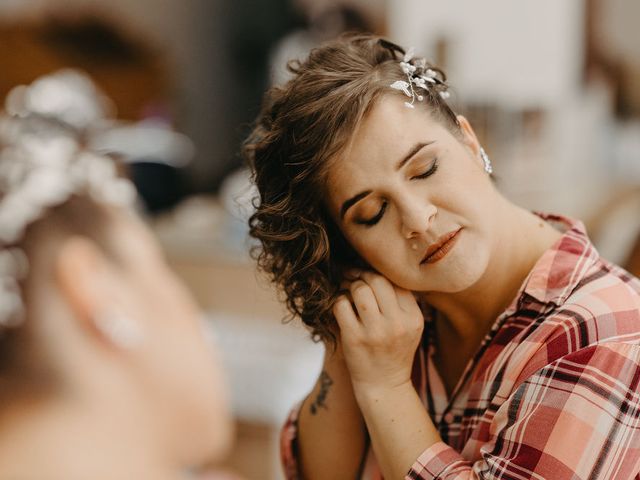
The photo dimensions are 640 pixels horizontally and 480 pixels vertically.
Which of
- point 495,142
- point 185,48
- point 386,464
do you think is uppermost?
point 495,142

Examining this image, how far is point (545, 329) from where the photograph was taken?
76 centimetres

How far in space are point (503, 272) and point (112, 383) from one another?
1691 mm

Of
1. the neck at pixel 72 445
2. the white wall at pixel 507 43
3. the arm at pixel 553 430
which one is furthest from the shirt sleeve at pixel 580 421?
the white wall at pixel 507 43

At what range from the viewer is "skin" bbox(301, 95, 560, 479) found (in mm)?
796

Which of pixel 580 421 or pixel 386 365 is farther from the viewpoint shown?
pixel 386 365

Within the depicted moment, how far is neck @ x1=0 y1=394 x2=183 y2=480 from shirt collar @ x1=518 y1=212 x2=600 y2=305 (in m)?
1.65

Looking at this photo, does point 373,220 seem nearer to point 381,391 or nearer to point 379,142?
point 379,142

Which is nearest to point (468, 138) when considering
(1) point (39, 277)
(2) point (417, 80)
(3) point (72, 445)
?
(2) point (417, 80)

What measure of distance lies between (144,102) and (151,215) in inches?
18.7

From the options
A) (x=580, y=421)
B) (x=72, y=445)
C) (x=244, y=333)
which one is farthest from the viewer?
(x=244, y=333)

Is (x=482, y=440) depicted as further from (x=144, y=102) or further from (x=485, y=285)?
(x=144, y=102)

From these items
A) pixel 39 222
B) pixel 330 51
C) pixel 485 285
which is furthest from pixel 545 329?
pixel 39 222

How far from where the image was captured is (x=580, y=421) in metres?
0.70

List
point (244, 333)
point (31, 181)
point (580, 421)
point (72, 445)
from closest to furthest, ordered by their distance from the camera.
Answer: point (580, 421), point (72, 445), point (31, 181), point (244, 333)
